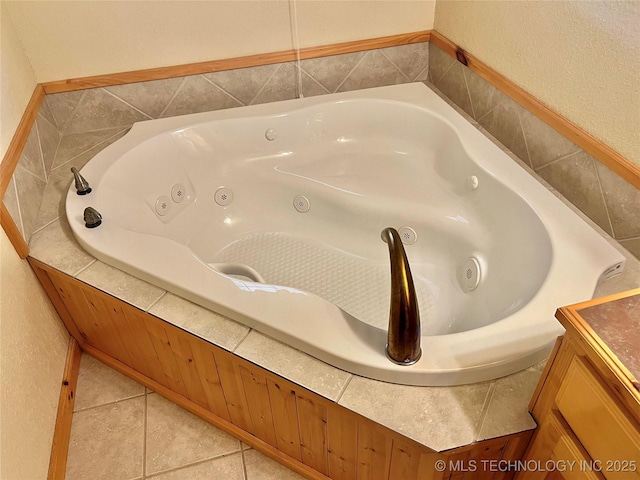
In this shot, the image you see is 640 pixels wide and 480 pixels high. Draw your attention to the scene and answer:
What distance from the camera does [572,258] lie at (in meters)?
1.34

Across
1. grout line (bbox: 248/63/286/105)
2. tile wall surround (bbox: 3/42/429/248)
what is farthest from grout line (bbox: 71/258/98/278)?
grout line (bbox: 248/63/286/105)

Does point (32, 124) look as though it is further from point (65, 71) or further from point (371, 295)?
point (371, 295)

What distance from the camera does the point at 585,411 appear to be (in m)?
0.89

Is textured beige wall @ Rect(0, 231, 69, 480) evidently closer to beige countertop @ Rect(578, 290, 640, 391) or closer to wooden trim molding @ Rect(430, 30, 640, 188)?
beige countertop @ Rect(578, 290, 640, 391)

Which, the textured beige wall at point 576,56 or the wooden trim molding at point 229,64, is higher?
the textured beige wall at point 576,56

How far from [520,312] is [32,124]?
67.3 inches

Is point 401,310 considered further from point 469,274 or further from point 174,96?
point 174,96

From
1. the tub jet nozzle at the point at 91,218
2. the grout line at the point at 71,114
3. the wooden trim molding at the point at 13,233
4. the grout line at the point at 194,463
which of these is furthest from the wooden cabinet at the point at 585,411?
the grout line at the point at 71,114

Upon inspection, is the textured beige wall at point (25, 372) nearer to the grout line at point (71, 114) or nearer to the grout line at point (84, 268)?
the grout line at point (84, 268)

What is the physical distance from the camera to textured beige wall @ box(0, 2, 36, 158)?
5.20 ft

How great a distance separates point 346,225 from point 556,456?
3.97 feet

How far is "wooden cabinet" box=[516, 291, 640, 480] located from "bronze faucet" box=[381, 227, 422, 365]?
26cm

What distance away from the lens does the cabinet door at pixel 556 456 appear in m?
0.93

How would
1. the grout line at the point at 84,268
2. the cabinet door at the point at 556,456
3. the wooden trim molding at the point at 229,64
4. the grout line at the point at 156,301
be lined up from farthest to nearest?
1. the wooden trim molding at the point at 229,64
2. the grout line at the point at 84,268
3. the grout line at the point at 156,301
4. the cabinet door at the point at 556,456
